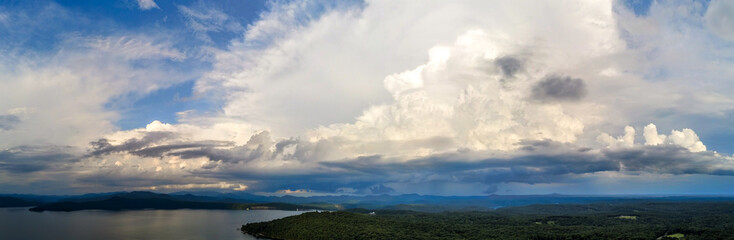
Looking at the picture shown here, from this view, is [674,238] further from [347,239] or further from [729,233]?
[347,239]

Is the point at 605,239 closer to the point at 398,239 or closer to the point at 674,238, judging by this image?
the point at 674,238

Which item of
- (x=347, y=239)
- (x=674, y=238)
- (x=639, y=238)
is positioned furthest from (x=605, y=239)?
(x=347, y=239)

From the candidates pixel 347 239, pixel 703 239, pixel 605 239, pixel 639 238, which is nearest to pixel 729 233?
pixel 703 239

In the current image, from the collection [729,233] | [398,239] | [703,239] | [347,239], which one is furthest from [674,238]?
[347,239]

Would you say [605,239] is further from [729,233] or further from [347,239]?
[347,239]

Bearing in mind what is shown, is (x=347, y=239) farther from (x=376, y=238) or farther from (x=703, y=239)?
(x=703, y=239)
